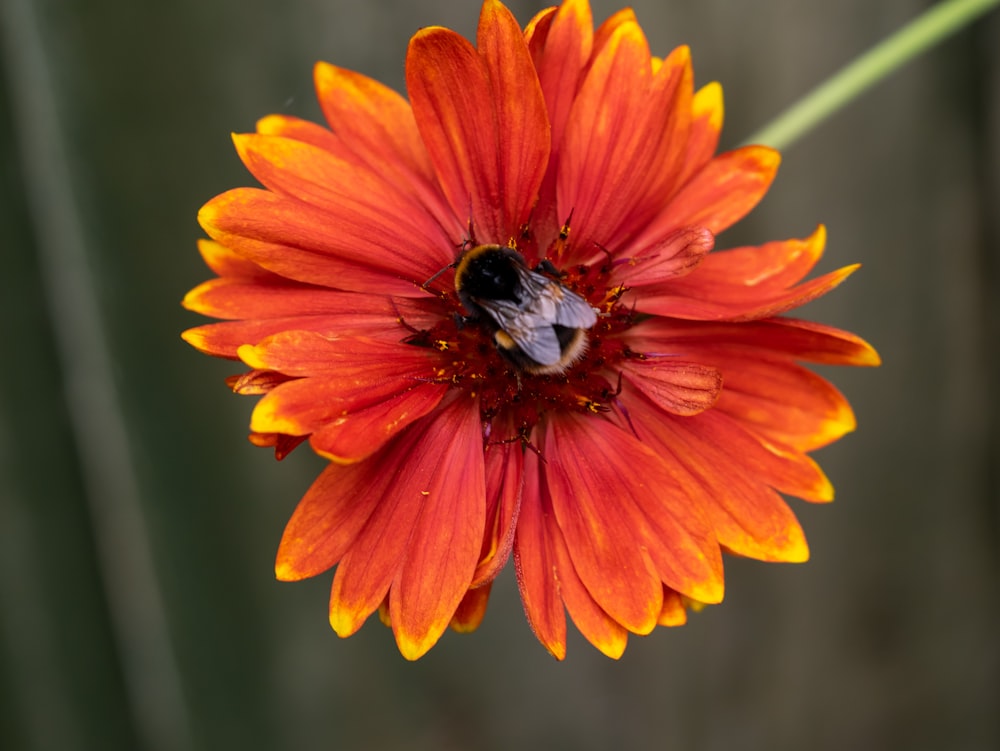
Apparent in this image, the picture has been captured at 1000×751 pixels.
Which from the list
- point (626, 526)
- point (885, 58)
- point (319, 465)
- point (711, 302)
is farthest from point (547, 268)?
point (319, 465)

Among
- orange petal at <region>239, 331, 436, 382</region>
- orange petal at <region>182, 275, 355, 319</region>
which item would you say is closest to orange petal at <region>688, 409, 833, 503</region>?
orange petal at <region>239, 331, 436, 382</region>

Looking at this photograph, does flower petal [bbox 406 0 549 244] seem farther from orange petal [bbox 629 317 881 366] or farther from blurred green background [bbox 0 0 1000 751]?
blurred green background [bbox 0 0 1000 751]

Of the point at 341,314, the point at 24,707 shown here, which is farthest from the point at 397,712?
the point at 341,314

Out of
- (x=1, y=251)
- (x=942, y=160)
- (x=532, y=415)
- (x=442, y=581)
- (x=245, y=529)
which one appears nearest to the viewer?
(x=442, y=581)

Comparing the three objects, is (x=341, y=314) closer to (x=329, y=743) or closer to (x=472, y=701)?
(x=472, y=701)

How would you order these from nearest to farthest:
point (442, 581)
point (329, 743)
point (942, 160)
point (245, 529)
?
point (442, 581) → point (942, 160) → point (245, 529) → point (329, 743)

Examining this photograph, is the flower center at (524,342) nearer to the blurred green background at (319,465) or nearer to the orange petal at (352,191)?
the orange petal at (352,191)

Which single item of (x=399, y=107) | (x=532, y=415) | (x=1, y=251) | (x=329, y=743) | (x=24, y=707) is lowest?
(x=329, y=743)

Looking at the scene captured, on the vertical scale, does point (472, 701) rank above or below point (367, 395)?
below
